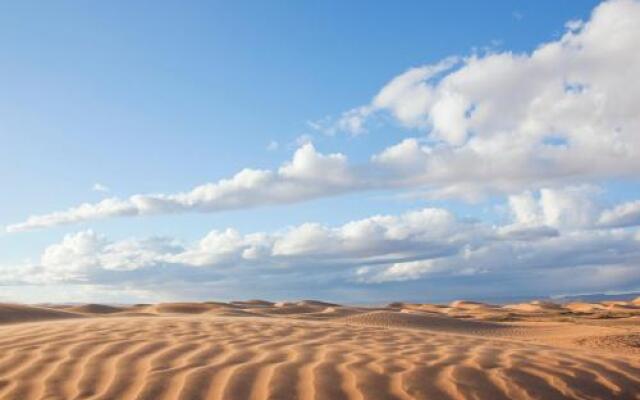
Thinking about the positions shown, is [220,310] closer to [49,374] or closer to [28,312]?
[28,312]

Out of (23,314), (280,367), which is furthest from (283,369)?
(23,314)

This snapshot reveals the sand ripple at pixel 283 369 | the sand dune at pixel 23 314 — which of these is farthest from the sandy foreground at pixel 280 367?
the sand dune at pixel 23 314

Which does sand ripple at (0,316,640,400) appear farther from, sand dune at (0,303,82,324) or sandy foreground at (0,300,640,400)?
sand dune at (0,303,82,324)

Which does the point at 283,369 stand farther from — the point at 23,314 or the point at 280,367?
the point at 23,314

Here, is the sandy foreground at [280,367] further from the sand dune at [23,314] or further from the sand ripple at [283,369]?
the sand dune at [23,314]

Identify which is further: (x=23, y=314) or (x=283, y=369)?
(x=23, y=314)

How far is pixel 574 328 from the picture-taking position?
15.0 m

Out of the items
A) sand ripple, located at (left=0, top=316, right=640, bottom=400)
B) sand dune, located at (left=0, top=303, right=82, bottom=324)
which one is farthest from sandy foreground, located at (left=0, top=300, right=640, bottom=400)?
sand dune, located at (left=0, top=303, right=82, bottom=324)

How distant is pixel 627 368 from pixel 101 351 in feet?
16.2

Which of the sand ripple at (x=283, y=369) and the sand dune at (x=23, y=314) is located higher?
the sand dune at (x=23, y=314)

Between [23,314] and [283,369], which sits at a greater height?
[23,314]

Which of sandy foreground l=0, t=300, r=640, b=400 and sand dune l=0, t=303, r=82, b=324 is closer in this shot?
sandy foreground l=0, t=300, r=640, b=400

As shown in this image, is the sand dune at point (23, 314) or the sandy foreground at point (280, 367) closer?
the sandy foreground at point (280, 367)

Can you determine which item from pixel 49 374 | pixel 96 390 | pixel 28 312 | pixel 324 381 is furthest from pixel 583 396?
pixel 28 312
